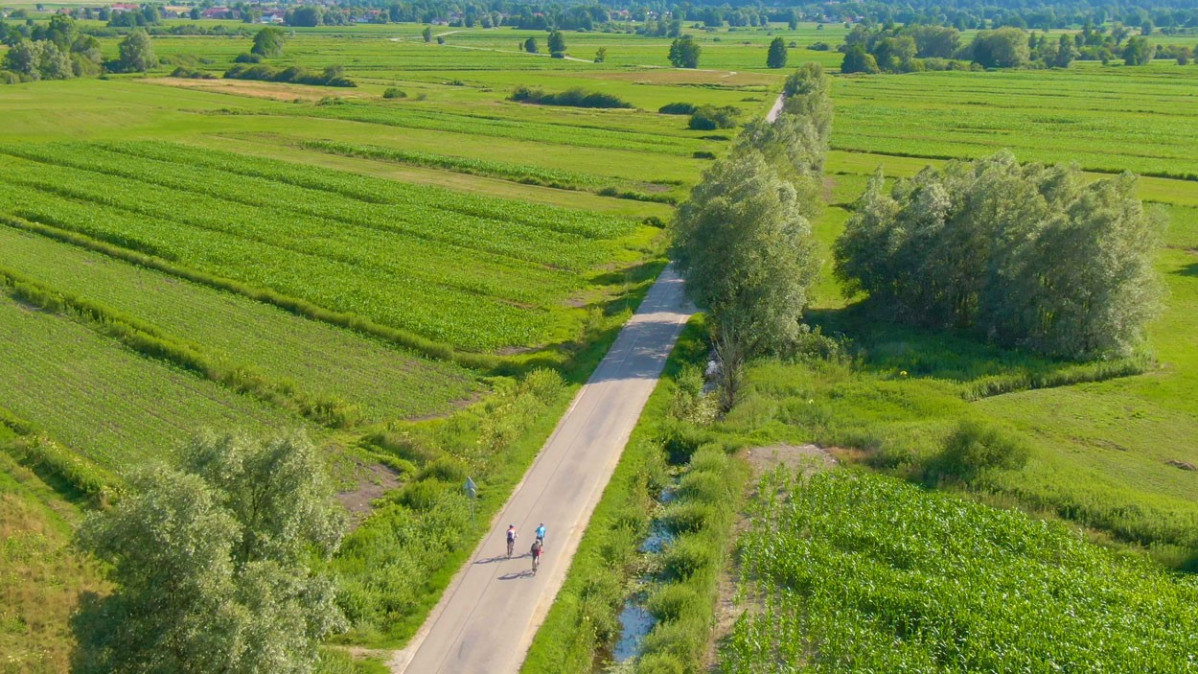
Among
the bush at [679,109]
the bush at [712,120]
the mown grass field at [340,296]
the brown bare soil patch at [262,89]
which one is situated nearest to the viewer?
the mown grass field at [340,296]

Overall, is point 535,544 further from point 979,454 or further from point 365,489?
point 979,454

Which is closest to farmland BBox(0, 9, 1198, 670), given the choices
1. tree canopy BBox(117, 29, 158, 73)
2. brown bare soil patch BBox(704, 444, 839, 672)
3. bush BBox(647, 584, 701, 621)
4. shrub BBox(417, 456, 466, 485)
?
shrub BBox(417, 456, 466, 485)

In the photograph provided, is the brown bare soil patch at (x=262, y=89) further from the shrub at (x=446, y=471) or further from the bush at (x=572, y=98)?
the shrub at (x=446, y=471)

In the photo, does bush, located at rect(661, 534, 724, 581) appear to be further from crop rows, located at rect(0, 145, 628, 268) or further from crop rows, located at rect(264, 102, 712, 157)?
crop rows, located at rect(264, 102, 712, 157)

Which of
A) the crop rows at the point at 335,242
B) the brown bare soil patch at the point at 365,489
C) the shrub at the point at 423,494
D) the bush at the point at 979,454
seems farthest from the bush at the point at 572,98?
the shrub at the point at 423,494

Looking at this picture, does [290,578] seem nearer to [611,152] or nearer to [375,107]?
[611,152]

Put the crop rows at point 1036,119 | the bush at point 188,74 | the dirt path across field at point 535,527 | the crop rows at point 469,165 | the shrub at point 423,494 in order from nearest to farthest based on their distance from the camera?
1. the dirt path across field at point 535,527
2. the shrub at point 423,494
3. the crop rows at point 469,165
4. the crop rows at point 1036,119
5. the bush at point 188,74

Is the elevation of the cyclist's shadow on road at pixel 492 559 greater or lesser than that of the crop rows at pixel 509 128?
lesser
